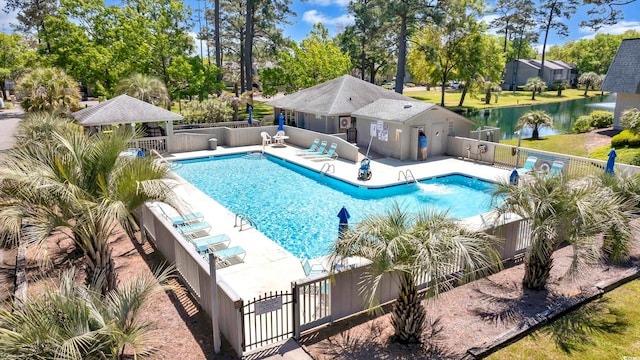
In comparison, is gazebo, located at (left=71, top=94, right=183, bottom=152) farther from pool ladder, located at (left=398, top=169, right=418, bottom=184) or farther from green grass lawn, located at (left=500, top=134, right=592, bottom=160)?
green grass lawn, located at (left=500, top=134, right=592, bottom=160)

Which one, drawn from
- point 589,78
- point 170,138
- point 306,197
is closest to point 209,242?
point 306,197

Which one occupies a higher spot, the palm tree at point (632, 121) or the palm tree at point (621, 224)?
the palm tree at point (632, 121)

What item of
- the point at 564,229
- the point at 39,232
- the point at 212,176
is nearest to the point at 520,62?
the point at 212,176

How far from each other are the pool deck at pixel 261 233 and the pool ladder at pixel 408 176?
227mm

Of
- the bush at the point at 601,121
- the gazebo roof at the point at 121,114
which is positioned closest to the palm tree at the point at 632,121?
the bush at the point at 601,121

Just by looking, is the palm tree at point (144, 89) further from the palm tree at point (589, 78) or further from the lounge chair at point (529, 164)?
the palm tree at point (589, 78)

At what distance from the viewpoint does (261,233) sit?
11.9m

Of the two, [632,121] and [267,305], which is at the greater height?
[632,121]

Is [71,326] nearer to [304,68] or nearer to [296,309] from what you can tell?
[296,309]

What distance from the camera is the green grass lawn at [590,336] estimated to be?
6.54 metres

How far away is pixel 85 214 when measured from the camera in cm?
666

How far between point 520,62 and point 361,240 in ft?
277

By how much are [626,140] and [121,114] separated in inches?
1001

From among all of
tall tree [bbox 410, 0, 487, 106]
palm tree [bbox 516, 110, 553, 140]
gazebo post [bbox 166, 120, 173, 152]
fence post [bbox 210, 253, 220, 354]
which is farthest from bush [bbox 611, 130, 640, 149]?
gazebo post [bbox 166, 120, 173, 152]
